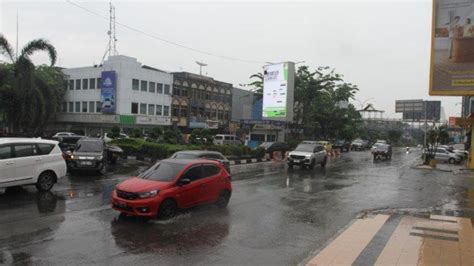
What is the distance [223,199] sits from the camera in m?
13.2

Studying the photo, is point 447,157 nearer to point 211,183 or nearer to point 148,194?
point 211,183

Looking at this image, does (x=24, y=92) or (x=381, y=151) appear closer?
(x=24, y=92)

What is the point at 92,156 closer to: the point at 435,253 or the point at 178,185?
the point at 178,185

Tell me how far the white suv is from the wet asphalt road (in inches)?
20.2

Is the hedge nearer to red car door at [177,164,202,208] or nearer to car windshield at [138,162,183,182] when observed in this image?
car windshield at [138,162,183,182]

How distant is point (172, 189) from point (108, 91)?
165 feet

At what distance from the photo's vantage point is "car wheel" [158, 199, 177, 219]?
10.8m

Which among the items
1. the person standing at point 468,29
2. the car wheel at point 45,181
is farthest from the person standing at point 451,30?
the car wheel at point 45,181

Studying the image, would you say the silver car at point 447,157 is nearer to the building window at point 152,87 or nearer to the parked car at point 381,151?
the parked car at point 381,151

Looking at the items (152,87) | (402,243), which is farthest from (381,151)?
(402,243)

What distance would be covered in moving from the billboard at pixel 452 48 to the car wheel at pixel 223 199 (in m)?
20.8

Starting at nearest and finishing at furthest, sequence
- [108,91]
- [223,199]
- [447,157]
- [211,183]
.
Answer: [211,183] < [223,199] < [447,157] < [108,91]

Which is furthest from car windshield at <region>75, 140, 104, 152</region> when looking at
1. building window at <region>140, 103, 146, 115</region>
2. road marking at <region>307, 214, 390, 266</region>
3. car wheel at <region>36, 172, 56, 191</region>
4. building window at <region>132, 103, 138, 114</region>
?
building window at <region>140, 103, 146, 115</region>

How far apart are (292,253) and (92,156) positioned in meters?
14.3
